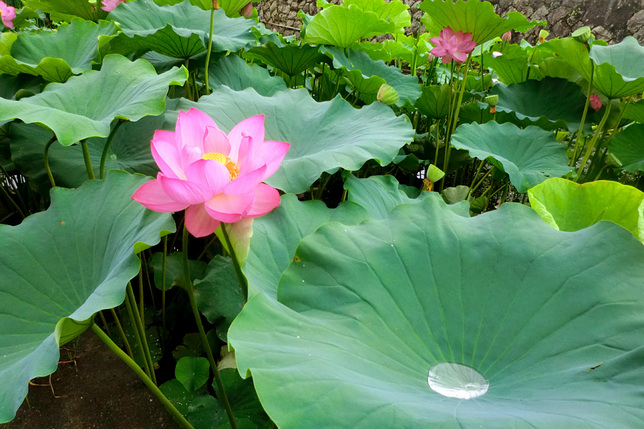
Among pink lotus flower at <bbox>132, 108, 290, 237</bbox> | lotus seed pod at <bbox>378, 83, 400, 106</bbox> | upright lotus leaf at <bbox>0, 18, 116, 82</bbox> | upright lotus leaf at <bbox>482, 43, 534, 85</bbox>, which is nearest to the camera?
pink lotus flower at <bbox>132, 108, 290, 237</bbox>

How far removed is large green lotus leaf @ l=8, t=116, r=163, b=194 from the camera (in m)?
1.03

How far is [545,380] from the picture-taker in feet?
1.57

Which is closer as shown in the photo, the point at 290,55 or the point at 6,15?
the point at 290,55

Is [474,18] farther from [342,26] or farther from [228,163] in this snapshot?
[228,163]

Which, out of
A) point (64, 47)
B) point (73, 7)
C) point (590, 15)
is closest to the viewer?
point (64, 47)

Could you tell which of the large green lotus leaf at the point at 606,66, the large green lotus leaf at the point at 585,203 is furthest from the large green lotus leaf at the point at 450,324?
the large green lotus leaf at the point at 606,66

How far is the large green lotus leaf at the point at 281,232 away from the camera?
0.61 metres

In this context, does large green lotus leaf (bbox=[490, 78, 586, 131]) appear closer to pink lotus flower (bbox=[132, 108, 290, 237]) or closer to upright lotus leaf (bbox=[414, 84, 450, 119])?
upright lotus leaf (bbox=[414, 84, 450, 119])

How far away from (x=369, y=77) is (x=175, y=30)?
0.68m

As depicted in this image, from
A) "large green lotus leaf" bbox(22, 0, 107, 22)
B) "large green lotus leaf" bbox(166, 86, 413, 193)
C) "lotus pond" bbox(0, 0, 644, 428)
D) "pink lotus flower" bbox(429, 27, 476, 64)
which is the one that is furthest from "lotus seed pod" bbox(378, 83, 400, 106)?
"large green lotus leaf" bbox(22, 0, 107, 22)

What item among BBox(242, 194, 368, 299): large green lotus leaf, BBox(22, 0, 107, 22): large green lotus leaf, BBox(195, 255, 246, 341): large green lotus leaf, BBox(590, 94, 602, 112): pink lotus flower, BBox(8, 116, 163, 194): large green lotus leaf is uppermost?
BBox(22, 0, 107, 22): large green lotus leaf

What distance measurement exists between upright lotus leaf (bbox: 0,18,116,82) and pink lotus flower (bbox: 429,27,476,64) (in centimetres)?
99

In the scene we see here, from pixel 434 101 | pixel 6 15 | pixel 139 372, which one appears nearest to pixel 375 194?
pixel 139 372

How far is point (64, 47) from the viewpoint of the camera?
1267mm
